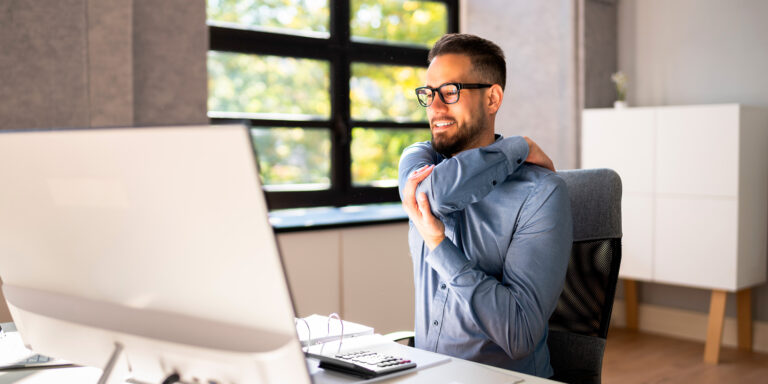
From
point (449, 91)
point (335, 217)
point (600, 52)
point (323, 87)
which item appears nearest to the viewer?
point (449, 91)

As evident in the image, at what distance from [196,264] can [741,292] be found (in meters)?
4.11

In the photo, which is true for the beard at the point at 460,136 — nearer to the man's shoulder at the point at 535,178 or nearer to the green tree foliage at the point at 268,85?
the man's shoulder at the point at 535,178

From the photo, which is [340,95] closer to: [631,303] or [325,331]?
[631,303]

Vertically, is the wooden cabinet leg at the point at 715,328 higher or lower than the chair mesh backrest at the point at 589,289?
lower

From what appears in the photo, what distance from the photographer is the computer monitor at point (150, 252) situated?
742 millimetres

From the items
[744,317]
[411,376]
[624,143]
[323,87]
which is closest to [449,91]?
[411,376]

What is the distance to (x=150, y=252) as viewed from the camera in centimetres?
85

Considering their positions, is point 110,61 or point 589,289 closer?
point 589,289

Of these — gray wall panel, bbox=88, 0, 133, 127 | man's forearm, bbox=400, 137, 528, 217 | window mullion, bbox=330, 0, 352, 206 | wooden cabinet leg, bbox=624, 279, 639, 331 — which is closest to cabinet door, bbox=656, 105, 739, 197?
wooden cabinet leg, bbox=624, 279, 639, 331

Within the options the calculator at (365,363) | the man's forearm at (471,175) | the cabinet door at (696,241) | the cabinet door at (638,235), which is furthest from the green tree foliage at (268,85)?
the calculator at (365,363)

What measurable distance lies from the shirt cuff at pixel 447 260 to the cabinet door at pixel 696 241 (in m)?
2.92

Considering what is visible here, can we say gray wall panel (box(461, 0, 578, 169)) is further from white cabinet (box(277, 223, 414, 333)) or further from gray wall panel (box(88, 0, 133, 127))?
gray wall panel (box(88, 0, 133, 127))

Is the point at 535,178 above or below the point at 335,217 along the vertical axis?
above

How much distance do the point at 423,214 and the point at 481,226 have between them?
0.54 ft
